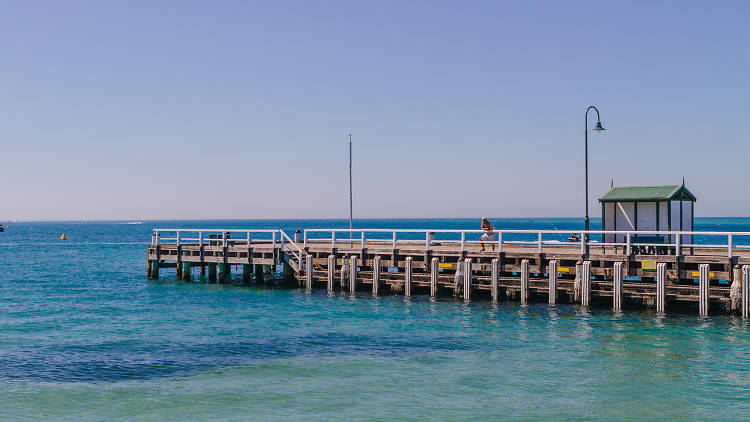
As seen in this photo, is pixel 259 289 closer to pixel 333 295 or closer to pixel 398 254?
pixel 333 295

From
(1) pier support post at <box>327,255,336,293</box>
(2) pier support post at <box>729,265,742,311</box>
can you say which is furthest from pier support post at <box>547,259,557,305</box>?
(1) pier support post at <box>327,255,336,293</box>

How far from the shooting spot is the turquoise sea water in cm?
1461

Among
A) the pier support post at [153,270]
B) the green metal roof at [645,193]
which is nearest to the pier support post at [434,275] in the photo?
the green metal roof at [645,193]

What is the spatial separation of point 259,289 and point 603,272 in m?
16.7

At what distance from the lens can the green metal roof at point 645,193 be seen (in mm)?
28203

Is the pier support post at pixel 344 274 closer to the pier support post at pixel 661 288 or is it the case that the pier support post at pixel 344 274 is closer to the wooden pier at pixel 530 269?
the wooden pier at pixel 530 269

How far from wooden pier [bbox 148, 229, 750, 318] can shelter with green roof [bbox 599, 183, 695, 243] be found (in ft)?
2.10

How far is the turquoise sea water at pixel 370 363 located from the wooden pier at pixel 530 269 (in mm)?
912

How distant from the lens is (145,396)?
1534cm

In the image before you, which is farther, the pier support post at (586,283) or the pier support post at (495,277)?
the pier support post at (495,277)

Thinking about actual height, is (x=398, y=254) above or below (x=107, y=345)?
above

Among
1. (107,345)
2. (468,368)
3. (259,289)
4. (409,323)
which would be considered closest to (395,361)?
(468,368)

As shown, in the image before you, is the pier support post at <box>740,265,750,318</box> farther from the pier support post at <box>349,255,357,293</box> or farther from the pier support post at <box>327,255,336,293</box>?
the pier support post at <box>327,255,336,293</box>

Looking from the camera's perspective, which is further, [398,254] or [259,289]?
[259,289]
